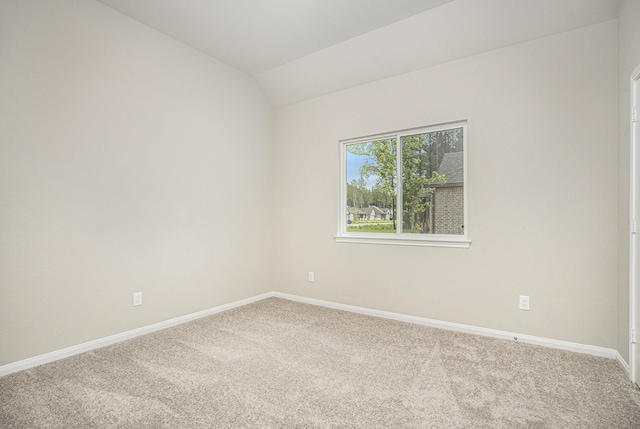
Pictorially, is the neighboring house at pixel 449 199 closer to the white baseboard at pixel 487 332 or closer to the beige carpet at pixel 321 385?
the white baseboard at pixel 487 332

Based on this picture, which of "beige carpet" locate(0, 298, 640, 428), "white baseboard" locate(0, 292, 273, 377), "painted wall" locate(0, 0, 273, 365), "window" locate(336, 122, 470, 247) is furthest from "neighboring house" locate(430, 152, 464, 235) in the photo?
"white baseboard" locate(0, 292, 273, 377)

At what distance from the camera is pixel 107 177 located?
8.82ft

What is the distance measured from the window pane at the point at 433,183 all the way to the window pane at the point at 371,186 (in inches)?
6.1

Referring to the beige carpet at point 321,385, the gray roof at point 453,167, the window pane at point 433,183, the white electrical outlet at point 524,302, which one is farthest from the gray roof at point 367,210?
the white electrical outlet at point 524,302

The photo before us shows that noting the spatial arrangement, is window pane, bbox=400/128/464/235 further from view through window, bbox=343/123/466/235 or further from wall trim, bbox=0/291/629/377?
wall trim, bbox=0/291/629/377

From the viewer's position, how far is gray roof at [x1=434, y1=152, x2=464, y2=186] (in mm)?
3104

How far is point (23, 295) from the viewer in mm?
2242

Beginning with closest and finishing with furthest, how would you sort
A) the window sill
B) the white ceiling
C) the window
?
the white ceiling, the window sill, the window

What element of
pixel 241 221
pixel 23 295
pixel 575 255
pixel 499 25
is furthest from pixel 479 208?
pixel 23 295

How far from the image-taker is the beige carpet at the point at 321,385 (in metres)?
1.69

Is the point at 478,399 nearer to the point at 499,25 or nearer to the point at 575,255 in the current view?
the point at 575,255

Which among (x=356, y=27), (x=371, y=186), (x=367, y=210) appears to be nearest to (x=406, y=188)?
(x=371, y=186)

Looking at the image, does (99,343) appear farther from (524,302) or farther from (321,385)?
(524,302)

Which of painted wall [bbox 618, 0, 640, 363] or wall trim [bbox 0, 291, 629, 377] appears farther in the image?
wall trim [bbox 0, 291, 629, 377]
